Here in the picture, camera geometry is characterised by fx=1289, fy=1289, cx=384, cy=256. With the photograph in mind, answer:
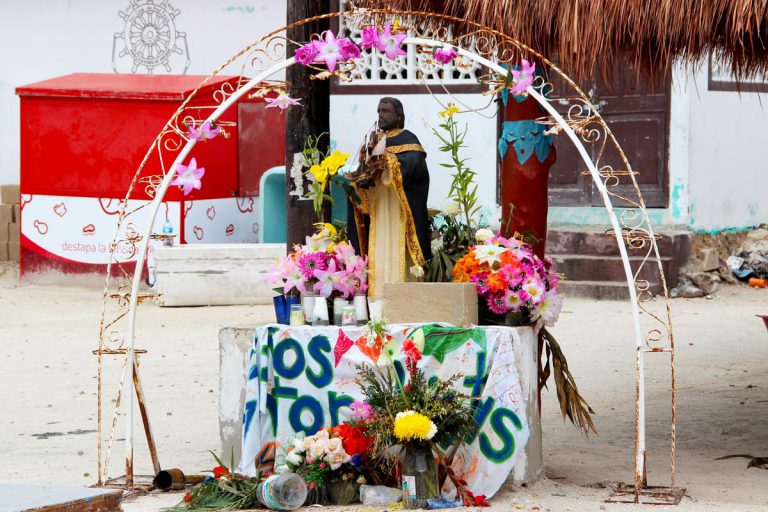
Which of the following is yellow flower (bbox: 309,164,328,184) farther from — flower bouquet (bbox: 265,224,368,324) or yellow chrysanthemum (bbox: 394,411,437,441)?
yellow chrysanthemum (bbox: 394,411,437,441)

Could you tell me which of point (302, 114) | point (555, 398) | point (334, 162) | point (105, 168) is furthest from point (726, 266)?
point (334, 162)

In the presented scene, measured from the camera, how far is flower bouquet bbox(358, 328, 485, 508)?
5.50 metres

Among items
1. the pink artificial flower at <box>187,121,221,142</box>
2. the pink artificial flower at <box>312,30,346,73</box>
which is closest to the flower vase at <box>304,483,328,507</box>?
the pink artificial flower at <box>187,121,221,142</box>

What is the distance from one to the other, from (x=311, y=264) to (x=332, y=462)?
1.07 m

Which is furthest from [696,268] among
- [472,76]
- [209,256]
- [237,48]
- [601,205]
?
[237,48]

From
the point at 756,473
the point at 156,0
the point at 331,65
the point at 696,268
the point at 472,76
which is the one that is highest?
the point at 156,0

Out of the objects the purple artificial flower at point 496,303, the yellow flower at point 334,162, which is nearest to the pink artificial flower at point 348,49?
the yellow flower at point 334,162

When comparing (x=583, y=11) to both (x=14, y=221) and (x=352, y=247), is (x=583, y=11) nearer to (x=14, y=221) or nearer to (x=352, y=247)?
(x=352, y=247)

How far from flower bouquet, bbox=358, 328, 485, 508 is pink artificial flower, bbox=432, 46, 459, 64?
1379 millimetres

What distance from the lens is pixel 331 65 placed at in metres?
6.06

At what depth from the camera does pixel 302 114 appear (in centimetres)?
746

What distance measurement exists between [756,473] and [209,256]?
711 centimetres

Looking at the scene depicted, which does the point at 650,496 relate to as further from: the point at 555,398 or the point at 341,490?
the point at 555,398

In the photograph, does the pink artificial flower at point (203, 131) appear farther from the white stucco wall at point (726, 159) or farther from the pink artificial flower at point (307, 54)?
the white stucco wall at point (726, 159)
